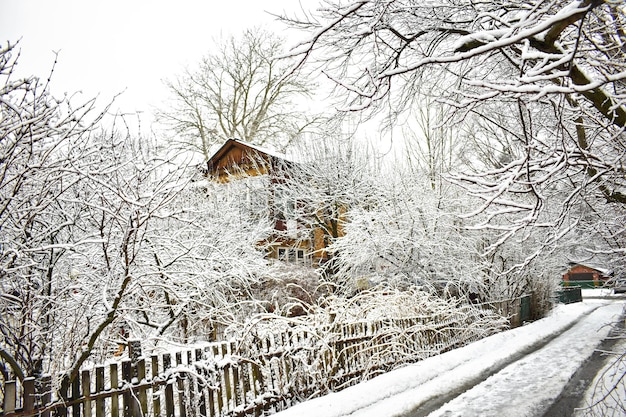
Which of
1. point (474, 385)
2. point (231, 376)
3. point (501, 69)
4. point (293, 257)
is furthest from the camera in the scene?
point (293, 257)

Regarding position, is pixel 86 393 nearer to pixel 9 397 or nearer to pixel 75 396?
pixel 75 396

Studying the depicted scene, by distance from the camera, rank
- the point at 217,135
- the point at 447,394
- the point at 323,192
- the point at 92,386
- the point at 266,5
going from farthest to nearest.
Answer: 1. the point at 217,135
2. the point at 323,192
3. the point at 447,394
4. the point at 92,386
5. the point at 266,5

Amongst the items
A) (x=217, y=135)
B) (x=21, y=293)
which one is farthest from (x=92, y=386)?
(x=217, y=135)

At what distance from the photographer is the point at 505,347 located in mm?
10312

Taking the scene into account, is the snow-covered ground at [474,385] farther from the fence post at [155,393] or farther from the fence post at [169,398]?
the fence post at [155,393]

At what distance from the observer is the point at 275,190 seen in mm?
18609

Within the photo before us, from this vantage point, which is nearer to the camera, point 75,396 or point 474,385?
point 75,396

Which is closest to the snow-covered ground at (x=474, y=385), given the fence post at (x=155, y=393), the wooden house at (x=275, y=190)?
the fence post at (x=155, y=393)

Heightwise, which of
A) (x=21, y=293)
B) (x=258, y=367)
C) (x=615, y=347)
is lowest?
(x=615, y=347)

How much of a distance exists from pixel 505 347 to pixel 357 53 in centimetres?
925

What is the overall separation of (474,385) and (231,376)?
4.38 metres

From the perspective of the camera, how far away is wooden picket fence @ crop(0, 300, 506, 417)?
4.02 meters

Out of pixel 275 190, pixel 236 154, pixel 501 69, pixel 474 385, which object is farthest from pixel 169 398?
pixel 236 154

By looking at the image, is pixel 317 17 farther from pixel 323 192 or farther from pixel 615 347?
pixel 323 192
